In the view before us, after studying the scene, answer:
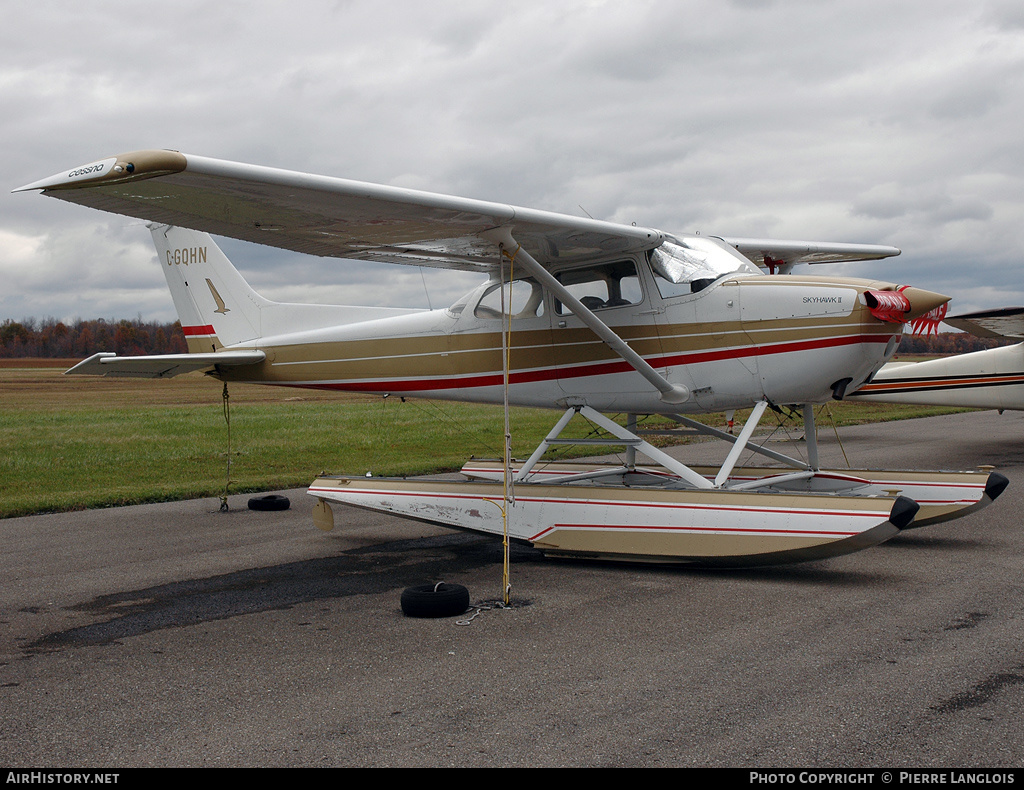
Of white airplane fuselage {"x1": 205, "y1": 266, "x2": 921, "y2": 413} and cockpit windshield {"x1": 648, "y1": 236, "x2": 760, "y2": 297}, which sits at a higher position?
cockpit windshield {"x1": 648, "y1": 236, "x2": 760, "y2": 297}

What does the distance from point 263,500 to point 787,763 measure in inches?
361

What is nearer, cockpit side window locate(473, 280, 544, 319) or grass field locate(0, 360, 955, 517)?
cockpit side window locate(473, 280, 544, 319)

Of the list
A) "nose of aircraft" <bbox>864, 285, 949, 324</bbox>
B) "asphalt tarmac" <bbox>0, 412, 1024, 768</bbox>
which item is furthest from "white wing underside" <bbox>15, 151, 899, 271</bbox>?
"asphalt tarmac" <bbox>0, 412, 1024, 768</bbox>

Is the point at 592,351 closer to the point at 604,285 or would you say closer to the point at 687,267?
the point at 604,285

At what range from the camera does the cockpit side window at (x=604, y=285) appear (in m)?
8.43

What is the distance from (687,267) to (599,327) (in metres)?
1.13

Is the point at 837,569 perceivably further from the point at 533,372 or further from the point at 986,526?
the point at 533,372

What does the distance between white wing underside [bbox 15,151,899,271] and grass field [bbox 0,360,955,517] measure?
21.0ft

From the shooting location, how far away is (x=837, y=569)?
280 inches

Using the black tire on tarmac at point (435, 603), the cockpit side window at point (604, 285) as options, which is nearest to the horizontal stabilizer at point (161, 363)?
the cockpit side window at point (604, 285)

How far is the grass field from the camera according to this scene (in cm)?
1348

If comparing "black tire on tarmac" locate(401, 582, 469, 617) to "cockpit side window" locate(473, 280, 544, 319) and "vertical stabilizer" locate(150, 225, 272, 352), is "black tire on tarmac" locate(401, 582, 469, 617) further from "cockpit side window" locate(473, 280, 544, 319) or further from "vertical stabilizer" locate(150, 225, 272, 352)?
"vertical stabilizer" locate(150, 225, 272, 352)

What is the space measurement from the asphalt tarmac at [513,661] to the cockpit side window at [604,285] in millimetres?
2660

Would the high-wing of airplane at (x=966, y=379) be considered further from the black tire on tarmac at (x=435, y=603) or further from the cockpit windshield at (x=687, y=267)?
the black tire on tarmac at (x=435, y=603)
